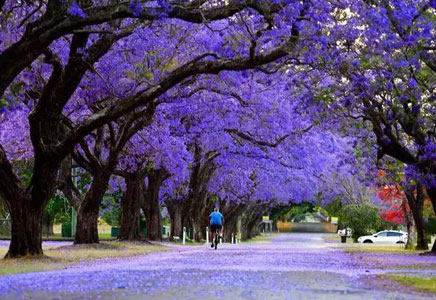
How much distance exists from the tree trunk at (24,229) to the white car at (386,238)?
4512cm

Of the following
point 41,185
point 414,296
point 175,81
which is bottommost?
point 414,296

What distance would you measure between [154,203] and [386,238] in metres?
32.1

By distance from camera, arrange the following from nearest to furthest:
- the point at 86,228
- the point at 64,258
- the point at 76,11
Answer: the point at 76,11
the point at 64,258
the point at 86,228

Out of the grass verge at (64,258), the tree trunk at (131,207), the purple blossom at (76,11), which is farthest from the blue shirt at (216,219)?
the purple blossom at (76,11)

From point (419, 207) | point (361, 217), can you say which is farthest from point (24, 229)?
point (361, 217)

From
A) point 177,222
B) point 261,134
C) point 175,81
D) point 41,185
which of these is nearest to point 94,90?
point 41,185

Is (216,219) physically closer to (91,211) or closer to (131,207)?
(91,211)

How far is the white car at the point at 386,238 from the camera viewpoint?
64750 mm

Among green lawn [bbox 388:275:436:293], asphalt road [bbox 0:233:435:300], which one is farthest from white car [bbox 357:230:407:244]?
green lawn [bbox 388:275:436:293]

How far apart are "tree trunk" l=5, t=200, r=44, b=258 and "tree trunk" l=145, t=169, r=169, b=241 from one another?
61.1 feet

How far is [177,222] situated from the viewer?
53.8 m

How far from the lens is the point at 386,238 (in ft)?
227

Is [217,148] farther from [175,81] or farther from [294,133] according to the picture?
[175,81]

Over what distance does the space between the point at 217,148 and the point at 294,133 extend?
4.20m
